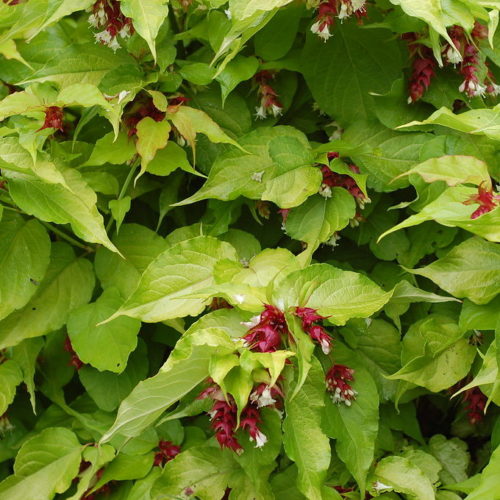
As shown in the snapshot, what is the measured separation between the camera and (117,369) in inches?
56.1

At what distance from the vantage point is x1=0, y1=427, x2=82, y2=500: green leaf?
4.93ft

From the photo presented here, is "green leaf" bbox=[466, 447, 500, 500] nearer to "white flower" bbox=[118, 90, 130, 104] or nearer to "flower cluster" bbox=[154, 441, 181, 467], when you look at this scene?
"flower cluster" bbox=[154, 441, 181, 467]

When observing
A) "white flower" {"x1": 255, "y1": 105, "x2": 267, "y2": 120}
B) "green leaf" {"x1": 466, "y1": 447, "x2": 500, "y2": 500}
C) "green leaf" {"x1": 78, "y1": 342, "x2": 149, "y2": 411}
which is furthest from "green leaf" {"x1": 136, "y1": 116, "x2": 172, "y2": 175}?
"green leaf" {"x1": 466, "y1": 447, "x2": 500, "y2": 500}

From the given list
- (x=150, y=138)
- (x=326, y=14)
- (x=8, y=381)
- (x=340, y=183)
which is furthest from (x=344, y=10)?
(x=8, y=381)

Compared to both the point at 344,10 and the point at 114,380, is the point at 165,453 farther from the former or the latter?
the point at 344,10

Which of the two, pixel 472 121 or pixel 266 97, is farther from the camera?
pixel 266 97

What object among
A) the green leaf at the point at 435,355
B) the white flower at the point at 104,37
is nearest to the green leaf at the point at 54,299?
the white flower at the point at 104,37

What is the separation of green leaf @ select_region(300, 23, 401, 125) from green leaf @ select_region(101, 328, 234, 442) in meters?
0.65

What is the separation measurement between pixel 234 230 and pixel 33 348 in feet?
1.61

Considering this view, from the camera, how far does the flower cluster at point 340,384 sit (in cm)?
138

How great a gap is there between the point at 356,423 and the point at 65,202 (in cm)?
67

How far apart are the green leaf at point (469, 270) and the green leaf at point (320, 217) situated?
19 cm

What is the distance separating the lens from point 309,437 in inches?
46.1

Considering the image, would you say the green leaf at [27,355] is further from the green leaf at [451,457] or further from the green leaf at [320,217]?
the green leaf at [451,457]
